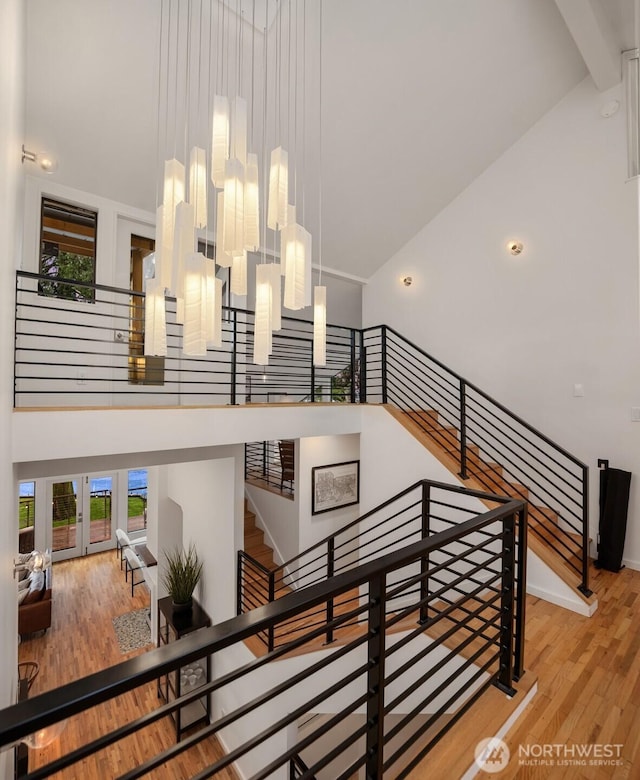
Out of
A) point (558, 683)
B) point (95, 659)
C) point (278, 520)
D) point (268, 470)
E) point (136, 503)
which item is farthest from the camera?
point (136, 503)

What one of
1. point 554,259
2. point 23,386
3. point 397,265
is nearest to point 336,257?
point 397,265

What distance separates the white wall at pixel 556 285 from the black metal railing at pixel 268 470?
3.06m

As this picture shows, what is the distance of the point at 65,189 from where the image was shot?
396cm

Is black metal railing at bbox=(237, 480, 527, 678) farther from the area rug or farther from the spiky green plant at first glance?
the area rug

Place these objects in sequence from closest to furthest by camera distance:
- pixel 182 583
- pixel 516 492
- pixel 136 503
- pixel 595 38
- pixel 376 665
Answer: pixel 376 665
pixel 595 38
pixel 516 492
pixel 182 583
pixel 136 503

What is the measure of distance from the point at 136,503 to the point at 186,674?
5.13m

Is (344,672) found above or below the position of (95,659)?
above

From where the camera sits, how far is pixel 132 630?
589 centimetres

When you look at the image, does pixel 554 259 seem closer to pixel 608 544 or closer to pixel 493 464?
pixel 493 464

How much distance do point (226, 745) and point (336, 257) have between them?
246 inches

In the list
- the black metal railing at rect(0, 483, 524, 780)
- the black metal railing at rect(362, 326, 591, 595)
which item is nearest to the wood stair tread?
the black metal railing at rect(362, 326, 591, 595)

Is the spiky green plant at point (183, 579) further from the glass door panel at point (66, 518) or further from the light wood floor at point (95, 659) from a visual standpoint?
the glass door panel at point (66, 518)

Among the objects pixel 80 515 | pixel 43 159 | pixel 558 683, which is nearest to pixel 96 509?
pixel 80 515

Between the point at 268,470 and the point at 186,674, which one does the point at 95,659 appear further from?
the point at 268,470
